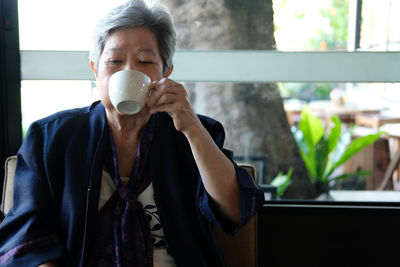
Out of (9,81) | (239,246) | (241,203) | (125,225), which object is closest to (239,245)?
(239,246)

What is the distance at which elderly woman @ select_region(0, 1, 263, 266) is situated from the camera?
48.1 inches

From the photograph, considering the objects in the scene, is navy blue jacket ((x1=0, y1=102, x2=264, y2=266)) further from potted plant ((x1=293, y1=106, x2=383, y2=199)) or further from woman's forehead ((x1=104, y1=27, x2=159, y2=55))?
potted plant ((x1=293, y1=106, x2=383, y2=199))

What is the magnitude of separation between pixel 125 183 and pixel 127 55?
0.41 m

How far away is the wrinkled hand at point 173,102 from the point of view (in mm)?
1122

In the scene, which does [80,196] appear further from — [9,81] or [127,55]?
[9,81]

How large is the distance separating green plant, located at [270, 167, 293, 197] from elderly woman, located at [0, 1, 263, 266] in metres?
0.83

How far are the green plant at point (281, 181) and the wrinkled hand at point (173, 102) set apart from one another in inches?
42.4

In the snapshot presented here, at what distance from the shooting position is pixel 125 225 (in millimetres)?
1242

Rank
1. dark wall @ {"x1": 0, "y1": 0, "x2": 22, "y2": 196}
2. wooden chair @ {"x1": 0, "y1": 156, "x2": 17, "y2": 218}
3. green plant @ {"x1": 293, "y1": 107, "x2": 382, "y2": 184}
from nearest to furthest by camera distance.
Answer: wooden chair @ {"x1": 0, "y1": 156, "x2": 17, "y2": 218} → dark wall @ {"x1": 0, "y1": 0, "x2": 22, "y2": 196} → green plant @ {"x1": 293, "y1": 107, "x2": 382, "y2": 184}

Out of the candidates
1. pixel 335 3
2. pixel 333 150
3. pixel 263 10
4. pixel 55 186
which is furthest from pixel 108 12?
pixel 333 150

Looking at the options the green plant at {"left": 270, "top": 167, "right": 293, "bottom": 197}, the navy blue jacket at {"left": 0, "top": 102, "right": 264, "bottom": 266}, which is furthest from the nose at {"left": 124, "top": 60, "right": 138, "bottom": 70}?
the green plant at {"left": 270, "top": 167, "right": 293, "bottom": 197}

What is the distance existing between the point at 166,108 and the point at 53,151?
439mm

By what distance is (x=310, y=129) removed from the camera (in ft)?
6.98

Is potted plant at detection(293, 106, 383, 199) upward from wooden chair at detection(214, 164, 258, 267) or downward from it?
upward
